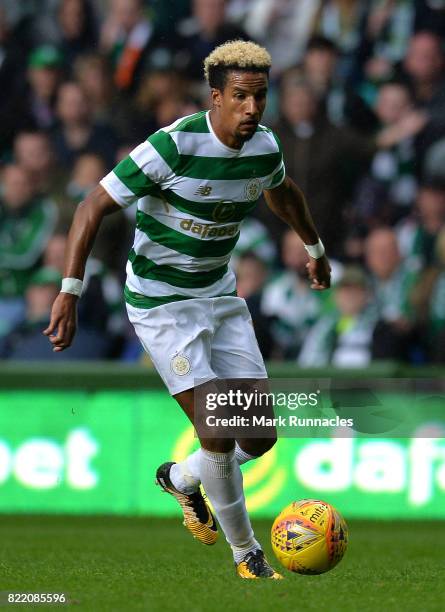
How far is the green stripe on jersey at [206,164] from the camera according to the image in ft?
19.7

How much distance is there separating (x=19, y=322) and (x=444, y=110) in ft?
13.8

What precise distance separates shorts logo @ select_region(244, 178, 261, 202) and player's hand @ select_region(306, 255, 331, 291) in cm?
86

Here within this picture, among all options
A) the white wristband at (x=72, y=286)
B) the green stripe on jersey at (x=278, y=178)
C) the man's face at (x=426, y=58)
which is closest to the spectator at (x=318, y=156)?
the man's face at (x=426, y=58)

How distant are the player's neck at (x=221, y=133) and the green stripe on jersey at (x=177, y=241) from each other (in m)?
0.51

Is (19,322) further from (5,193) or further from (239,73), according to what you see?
(239,73)

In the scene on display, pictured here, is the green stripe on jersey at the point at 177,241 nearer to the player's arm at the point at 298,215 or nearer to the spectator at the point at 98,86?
the player's arm at the point at 298,215

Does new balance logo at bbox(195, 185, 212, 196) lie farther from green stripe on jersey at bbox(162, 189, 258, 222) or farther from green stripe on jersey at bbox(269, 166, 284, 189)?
green stripe on jersey at bbox(269, 166, 284, 189)

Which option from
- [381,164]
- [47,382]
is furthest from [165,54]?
[47,382]

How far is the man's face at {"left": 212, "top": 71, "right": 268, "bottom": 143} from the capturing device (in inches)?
234

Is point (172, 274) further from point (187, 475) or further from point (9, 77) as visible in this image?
point (9, 77)

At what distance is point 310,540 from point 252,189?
170cm

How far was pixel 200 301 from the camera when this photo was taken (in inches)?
253

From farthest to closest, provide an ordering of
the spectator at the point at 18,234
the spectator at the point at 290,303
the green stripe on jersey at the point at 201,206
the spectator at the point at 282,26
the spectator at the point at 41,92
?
the spectator at the point at 41,92 < the spectator at the point at 282,26 < the spectator at the point at 18,234 < the spectator at the point at 290,303 < the green stripe on jersey at the point at 201,206

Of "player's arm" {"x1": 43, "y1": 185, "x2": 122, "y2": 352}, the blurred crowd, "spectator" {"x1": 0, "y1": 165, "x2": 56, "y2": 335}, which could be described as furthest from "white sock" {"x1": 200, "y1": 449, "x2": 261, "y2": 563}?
"spectator" {"x1": 0, "y1": 165, "x2": 56, "y2": 335}
